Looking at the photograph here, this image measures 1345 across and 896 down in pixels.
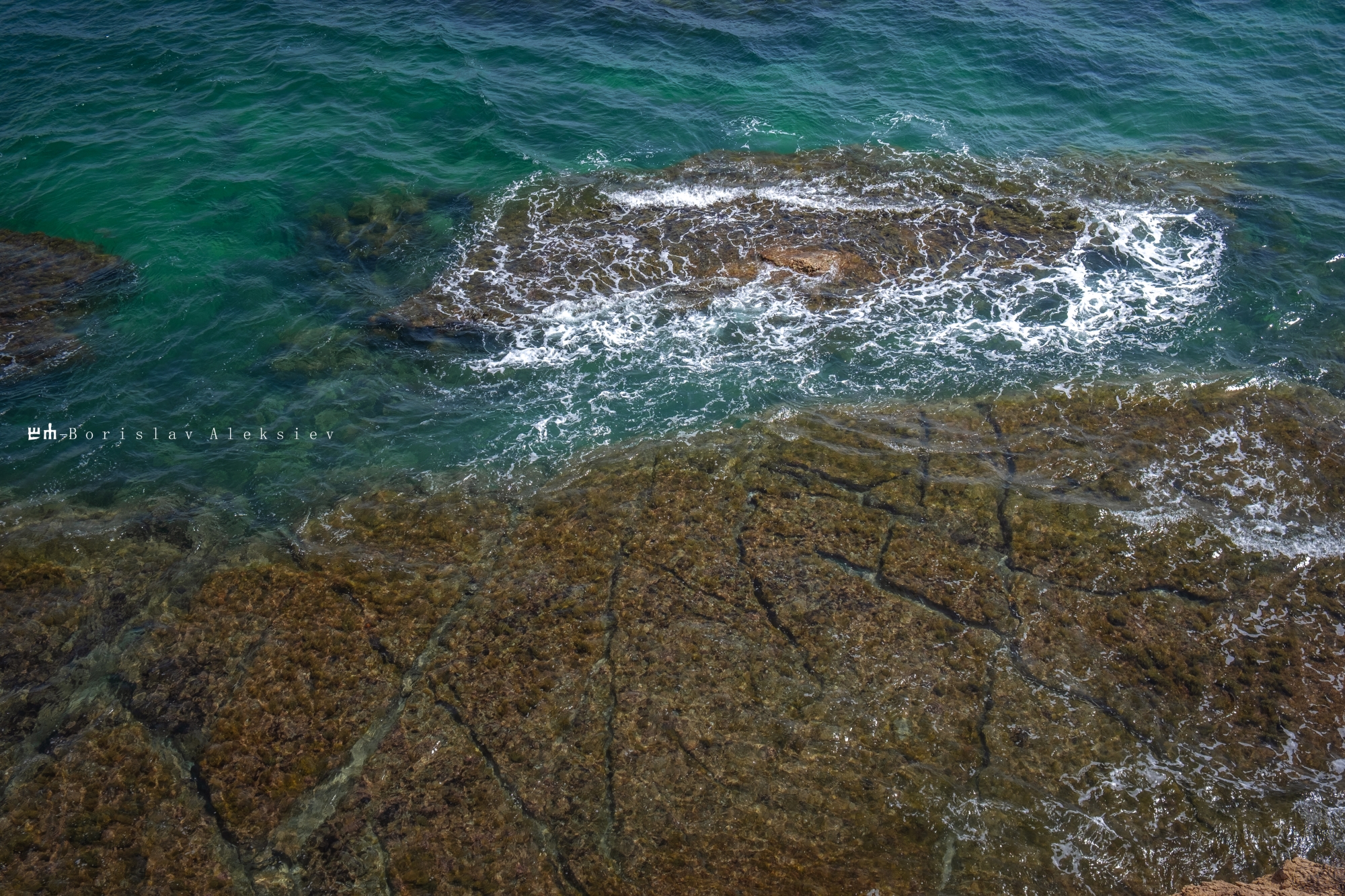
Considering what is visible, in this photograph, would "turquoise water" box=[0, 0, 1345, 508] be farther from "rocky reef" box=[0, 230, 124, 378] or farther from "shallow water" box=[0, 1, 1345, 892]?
"rocky reef" box=[0, 230, 124, 378]

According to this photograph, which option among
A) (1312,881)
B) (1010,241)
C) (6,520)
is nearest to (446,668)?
(6,520)

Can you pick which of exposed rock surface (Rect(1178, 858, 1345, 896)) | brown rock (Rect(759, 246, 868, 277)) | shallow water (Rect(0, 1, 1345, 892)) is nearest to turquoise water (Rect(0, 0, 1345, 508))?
shallow water (Rect(0, 1, 1345, 892))

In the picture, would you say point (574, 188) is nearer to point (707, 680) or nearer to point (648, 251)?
point (648, 251)

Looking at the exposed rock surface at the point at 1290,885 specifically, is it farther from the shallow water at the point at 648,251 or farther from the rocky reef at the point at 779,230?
the rocky reef at the point at 779,230

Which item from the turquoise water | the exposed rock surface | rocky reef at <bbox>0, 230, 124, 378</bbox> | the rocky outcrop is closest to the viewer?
the exposed rock surface

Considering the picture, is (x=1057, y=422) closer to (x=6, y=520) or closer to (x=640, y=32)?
(x=6, y=520)

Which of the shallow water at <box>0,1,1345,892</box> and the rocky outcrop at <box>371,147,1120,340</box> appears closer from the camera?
the shallow water at <box>0,1,1345,892</box>

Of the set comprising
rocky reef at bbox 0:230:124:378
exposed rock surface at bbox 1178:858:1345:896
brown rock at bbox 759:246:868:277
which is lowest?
exposed rock surface at bbox 1178:858:1345:896
